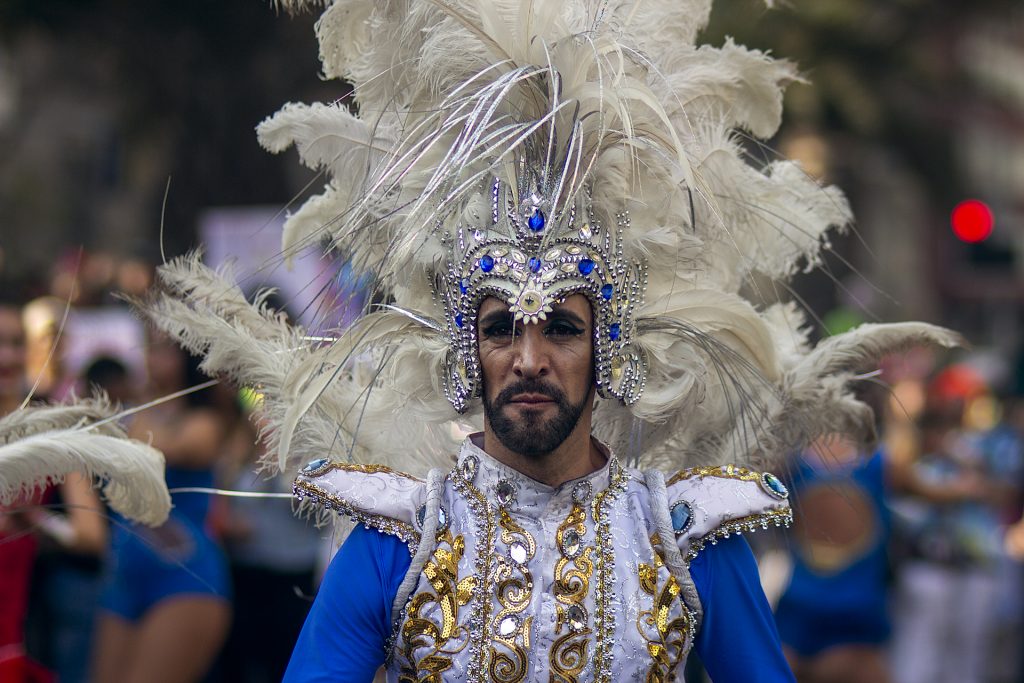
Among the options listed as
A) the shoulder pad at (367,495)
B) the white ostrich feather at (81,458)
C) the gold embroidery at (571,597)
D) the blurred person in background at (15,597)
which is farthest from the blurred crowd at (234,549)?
the gold embroidery at (571,597)

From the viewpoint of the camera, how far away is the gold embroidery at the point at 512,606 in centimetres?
305

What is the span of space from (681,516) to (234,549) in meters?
4.50

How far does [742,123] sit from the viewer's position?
3854 mm

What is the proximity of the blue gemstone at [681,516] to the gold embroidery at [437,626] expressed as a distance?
0.45m

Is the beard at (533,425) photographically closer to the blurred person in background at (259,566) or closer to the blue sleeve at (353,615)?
the blue sleeve at (353,615)

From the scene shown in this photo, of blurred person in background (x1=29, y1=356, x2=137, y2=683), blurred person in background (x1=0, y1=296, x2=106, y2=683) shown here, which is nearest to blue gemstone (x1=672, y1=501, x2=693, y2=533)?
blurred person in background (x1=0, y1=296, x2=106, y2=683)

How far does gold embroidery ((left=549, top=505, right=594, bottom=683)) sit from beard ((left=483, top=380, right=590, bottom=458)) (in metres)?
0.19

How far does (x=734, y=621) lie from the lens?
3143 millimetres

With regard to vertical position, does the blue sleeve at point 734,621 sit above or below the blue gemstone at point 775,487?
below

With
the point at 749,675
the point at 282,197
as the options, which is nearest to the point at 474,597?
the point at 749,675

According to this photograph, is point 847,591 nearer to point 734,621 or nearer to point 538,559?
point 734,621

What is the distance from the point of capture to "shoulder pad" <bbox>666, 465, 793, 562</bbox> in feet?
10.5

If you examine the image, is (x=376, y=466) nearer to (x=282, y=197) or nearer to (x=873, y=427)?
(x=873, y=427)

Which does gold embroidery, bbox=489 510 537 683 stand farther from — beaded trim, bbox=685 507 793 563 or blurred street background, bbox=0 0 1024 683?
blurred street background, bbox=0 0 1024 683
